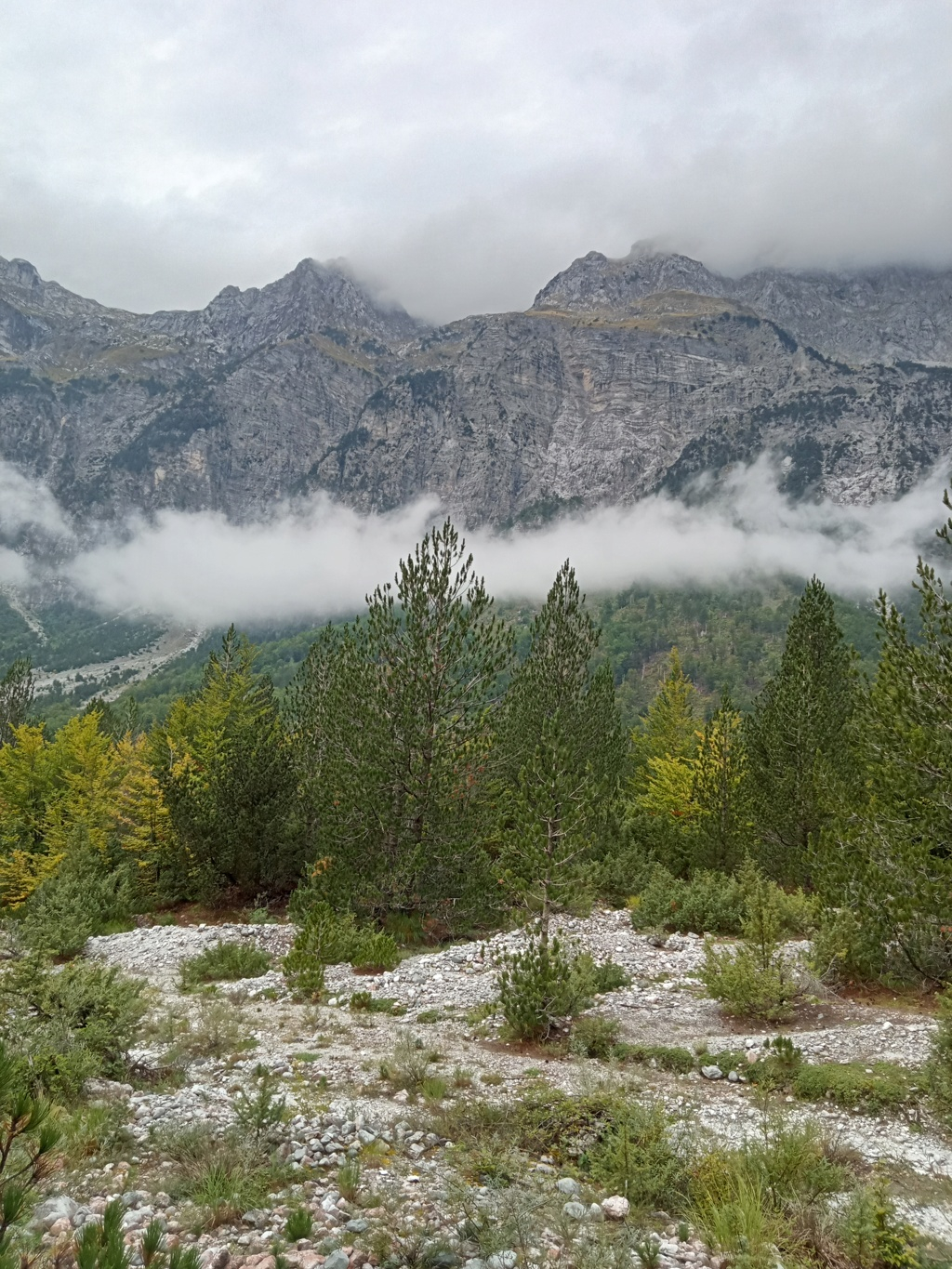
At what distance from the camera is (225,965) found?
15.5 m

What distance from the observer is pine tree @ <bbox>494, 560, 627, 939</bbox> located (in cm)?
1361

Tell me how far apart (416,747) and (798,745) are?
13131mm

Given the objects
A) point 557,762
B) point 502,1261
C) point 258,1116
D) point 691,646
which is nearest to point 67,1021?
point 258,1116

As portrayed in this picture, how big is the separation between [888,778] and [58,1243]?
13.2m

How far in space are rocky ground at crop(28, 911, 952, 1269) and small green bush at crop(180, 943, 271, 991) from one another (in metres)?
0.41


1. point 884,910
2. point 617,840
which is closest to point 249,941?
point 884,910

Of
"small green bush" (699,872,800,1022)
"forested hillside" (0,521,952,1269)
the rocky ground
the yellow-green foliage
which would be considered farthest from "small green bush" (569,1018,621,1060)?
the yellow-green foliage

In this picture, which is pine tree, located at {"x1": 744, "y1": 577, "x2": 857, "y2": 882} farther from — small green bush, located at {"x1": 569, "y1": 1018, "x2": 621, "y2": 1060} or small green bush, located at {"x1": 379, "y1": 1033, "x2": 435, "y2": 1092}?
small green bush, located at {"x1": 379, "y1": 1033, "x2": 435, "y2": 1092}

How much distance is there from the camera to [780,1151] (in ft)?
20.3

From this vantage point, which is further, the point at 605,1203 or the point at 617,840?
the point at 617,840

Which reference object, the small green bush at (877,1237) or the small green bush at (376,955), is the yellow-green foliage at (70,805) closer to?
the small green bush at (376,955)

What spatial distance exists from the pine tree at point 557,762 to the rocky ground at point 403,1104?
2578mm

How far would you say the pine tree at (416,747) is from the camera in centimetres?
2017

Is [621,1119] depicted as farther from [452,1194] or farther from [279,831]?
[279,831]
